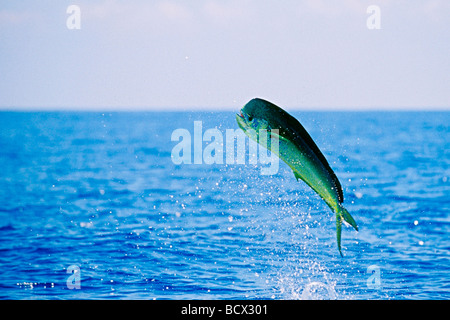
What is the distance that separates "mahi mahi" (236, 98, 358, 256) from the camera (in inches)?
275

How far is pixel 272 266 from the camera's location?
1223 cm

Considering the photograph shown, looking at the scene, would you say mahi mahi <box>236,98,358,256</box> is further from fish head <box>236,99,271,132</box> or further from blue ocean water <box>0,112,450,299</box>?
blue ocean water <box>0,112,450,299</box>

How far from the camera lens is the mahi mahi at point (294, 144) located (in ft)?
22.9

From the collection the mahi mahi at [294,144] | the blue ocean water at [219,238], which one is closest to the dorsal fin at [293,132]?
the mahi mahi at [294,144]

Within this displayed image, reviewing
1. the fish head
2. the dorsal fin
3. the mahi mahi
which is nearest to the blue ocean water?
the mahi mahi

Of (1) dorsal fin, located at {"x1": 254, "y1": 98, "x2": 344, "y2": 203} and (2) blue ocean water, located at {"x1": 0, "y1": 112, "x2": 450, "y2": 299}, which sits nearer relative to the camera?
(1) dorsal fin, located at {"x1": 254, "y1": 98, "x2": 344, "y2": 203}

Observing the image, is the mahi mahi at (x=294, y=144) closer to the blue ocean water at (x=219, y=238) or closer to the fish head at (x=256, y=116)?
the fish head at (x=256, y=116)

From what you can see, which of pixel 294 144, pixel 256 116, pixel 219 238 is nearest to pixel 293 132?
pixel 294 144

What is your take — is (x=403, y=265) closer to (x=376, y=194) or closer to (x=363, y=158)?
(x=376, y=194)

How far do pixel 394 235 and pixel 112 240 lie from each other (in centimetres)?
649

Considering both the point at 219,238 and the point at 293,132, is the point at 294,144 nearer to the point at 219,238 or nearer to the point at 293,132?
the point at 293,132

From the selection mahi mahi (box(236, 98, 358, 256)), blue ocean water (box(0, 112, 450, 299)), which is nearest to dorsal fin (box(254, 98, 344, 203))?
mahi mahi (box(236, 98, 358, 256))
